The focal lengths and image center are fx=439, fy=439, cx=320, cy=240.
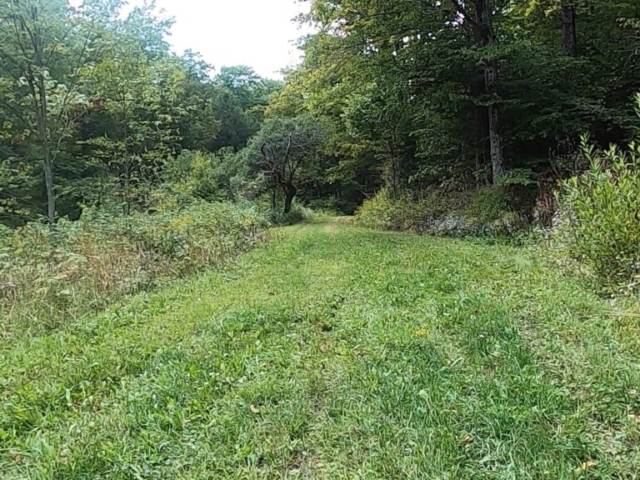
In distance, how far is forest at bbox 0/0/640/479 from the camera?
1812mm

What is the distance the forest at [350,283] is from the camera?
1812 millimetres

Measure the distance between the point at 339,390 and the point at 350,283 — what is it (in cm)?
249

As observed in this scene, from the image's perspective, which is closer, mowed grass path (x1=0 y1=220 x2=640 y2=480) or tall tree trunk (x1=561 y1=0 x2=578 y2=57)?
mowed grass path (x1=0 y1=220 x2=640 y2=480)

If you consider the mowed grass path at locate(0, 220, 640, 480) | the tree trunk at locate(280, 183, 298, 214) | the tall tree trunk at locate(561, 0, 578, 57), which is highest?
the tall tree trunk at locate(561, 0, 578, 57)

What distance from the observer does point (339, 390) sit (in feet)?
7.34

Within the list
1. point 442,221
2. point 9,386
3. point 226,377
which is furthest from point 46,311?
point 442,221

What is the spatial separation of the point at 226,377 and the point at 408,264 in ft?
11.8

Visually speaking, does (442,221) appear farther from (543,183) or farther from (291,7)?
(291,7)

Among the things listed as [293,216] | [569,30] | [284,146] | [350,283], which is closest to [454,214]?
[569,30]

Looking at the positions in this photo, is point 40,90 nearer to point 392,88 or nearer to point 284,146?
point 392,88

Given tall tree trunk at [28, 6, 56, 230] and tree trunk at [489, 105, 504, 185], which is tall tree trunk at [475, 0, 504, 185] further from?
tall tree trunk at [28, 6, 56, 230]

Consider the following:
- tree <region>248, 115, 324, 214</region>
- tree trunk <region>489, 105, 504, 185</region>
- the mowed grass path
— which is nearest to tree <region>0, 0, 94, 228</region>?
the mowed grass path

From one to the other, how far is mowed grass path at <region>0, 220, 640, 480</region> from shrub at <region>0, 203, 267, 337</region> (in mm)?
565

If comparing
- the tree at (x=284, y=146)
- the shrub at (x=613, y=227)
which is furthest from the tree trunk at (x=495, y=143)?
the tree at (x=284, y=146)
